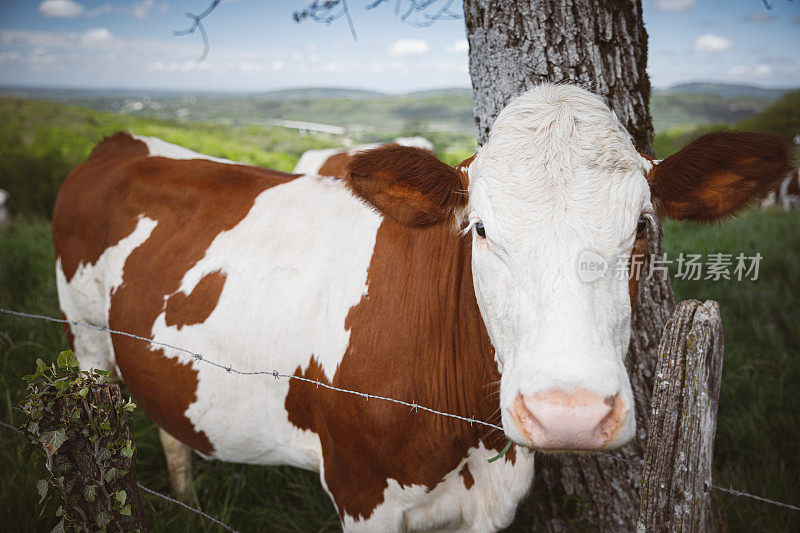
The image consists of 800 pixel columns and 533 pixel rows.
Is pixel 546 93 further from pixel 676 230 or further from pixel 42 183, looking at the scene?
pixel 42 183

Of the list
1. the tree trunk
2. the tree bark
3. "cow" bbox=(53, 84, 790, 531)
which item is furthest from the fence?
the tree bark

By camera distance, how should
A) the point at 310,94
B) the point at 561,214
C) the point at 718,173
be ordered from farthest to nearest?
the point at 310,94
the point at 718,173
the point at 561,214

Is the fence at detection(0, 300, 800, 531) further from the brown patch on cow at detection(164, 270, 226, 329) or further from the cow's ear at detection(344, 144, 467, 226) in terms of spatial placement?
the brown patch on cow at detection(164, 270, 226, 329)

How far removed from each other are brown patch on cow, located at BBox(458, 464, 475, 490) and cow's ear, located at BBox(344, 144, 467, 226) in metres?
1.05

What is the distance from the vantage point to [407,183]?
1921mm

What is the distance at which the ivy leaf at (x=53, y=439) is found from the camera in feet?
5.41

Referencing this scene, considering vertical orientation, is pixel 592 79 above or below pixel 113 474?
above

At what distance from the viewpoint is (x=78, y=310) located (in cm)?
343

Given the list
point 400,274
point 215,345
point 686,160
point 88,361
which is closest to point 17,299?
point 88,361

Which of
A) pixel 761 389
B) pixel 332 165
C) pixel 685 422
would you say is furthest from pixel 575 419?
pixel 332 165

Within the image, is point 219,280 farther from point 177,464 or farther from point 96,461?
point 177,464

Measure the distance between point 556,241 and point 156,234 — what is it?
7.99ft

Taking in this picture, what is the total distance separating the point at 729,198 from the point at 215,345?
2322mm

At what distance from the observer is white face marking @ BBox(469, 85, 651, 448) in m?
1.29
